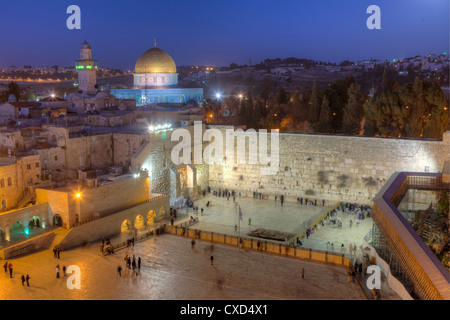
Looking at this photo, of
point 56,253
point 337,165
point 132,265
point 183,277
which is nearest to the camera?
point 183,277

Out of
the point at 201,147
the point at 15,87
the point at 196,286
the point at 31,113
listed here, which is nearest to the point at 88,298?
the point at 196,286

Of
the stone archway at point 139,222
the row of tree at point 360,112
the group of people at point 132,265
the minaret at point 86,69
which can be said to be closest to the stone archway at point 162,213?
the stone archway at point 139,222

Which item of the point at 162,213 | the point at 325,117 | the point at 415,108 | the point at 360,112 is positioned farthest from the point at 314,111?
the point at 162,213

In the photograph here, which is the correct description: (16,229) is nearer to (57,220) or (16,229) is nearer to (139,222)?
(57,220)

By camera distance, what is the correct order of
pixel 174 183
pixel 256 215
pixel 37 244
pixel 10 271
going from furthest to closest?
1. pixel 174 183
2. pixel 256 215
3. pixel 37 244
4. pixel 10 271

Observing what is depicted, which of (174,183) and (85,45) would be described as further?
(85,45)

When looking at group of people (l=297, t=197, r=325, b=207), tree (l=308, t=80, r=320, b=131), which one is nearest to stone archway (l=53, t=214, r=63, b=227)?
group of people (l=297, t=197, r=325, b=207)

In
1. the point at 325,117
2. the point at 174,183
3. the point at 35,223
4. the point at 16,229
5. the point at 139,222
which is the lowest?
the point at 139,222
